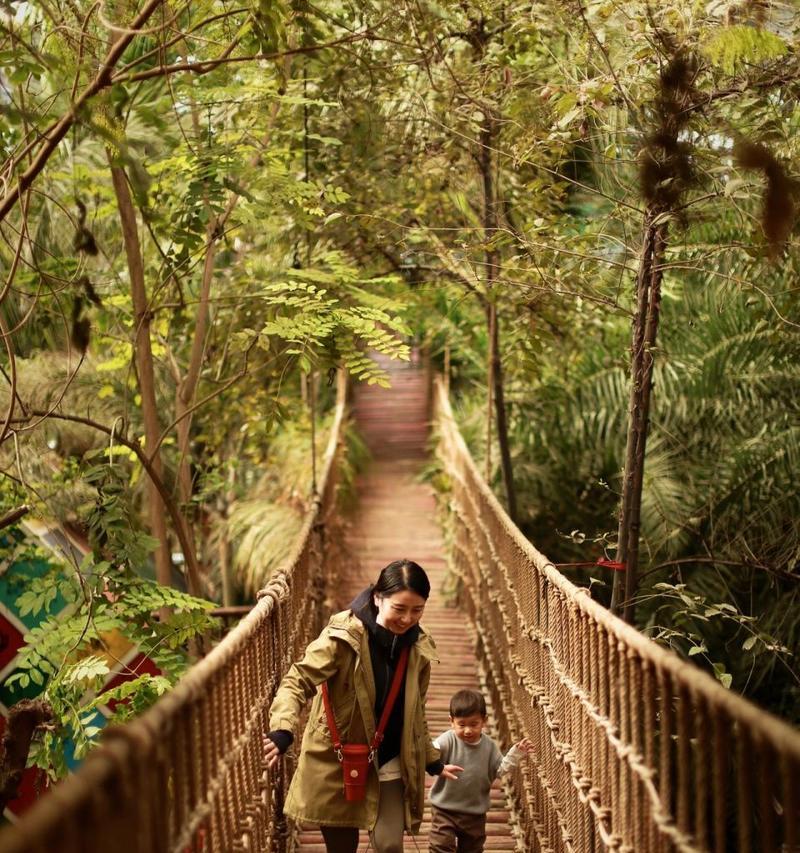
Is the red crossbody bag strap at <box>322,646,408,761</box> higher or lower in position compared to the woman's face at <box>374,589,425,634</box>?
lower

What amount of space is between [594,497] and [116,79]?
Result: 471cm

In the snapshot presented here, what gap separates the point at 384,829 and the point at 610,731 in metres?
0.73

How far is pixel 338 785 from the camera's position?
8.27 ft

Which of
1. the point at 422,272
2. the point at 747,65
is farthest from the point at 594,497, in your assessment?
the point at 747,65

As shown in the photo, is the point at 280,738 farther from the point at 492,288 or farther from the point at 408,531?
the point at 408,531

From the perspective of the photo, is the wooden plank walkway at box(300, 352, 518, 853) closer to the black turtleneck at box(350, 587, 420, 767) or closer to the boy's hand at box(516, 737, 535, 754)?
the boy's hand at box(516, 737, 535, 754)

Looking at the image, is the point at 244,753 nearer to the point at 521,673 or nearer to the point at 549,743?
the point at 549,743

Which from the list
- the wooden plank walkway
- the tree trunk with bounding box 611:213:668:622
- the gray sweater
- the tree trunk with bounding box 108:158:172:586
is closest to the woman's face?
the gray sweater

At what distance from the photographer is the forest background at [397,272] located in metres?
2.88

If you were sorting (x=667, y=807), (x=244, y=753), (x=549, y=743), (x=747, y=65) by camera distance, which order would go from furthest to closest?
1. (x=747, y=65)
2. (x=549, y=743)
3. (x=244, y=753)
4. (x=667, y=807)

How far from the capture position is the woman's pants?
8.45ft

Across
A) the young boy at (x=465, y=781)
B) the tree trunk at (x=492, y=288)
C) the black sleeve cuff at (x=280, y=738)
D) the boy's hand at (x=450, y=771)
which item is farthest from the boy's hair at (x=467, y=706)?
the tree trunk at (x=492, y=288)

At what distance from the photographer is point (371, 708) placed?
2.51 metres

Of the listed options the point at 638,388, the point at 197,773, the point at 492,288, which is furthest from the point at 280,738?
the point at 492,288
